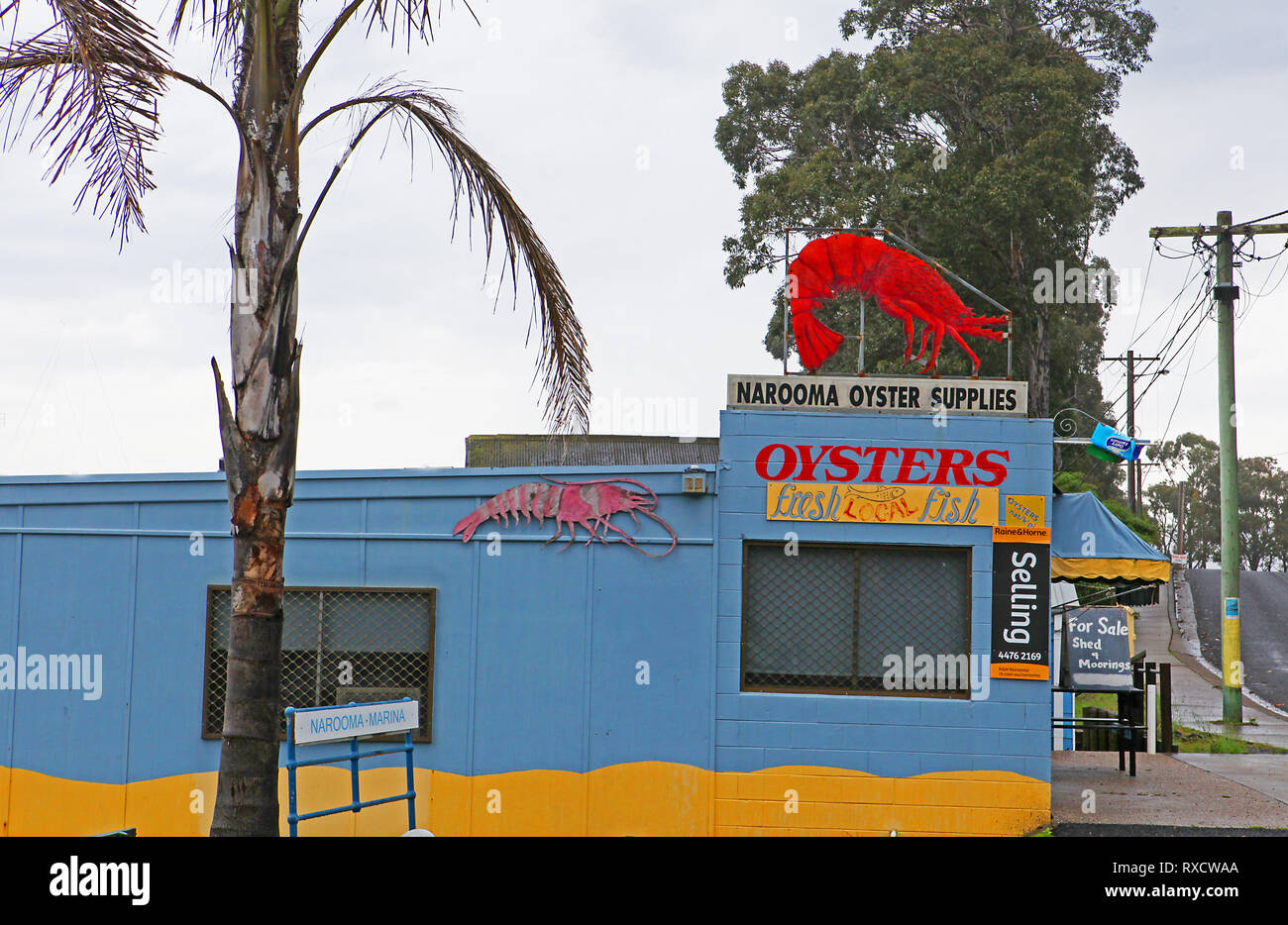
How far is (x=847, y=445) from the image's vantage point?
962 centimetres

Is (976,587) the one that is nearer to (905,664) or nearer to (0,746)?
(905,664)

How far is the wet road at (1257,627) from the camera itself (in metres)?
28.7

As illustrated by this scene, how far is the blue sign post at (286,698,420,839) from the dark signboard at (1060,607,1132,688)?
8407 millimetres

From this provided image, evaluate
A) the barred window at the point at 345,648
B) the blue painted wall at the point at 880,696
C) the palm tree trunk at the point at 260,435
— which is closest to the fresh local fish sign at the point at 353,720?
the palm tree trunk at the point at 260,435

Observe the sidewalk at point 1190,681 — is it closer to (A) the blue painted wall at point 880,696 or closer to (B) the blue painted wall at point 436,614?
(A) the blue painted wall at point 880,696

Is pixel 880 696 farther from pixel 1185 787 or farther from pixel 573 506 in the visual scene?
pixel 1185 787

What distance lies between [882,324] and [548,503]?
21.4 m

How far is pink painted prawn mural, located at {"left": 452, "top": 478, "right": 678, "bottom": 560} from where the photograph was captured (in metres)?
9.68

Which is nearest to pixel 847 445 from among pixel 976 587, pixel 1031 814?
pixel 976 587

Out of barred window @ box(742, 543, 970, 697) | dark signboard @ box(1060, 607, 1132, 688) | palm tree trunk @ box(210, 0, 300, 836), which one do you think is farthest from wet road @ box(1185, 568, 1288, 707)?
palm tree trunk @ box(210, 0, 300, 836)

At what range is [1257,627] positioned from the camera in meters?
38.6

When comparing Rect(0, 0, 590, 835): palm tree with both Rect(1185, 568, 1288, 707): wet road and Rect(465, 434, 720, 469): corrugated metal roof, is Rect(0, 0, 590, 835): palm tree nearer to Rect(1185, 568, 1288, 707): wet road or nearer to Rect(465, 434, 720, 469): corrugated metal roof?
Rect(465, 434, 720, 469): corrugated metal roof

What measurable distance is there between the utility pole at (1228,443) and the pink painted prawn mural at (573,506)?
1393cm

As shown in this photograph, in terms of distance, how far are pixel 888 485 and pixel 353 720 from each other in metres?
4.63
